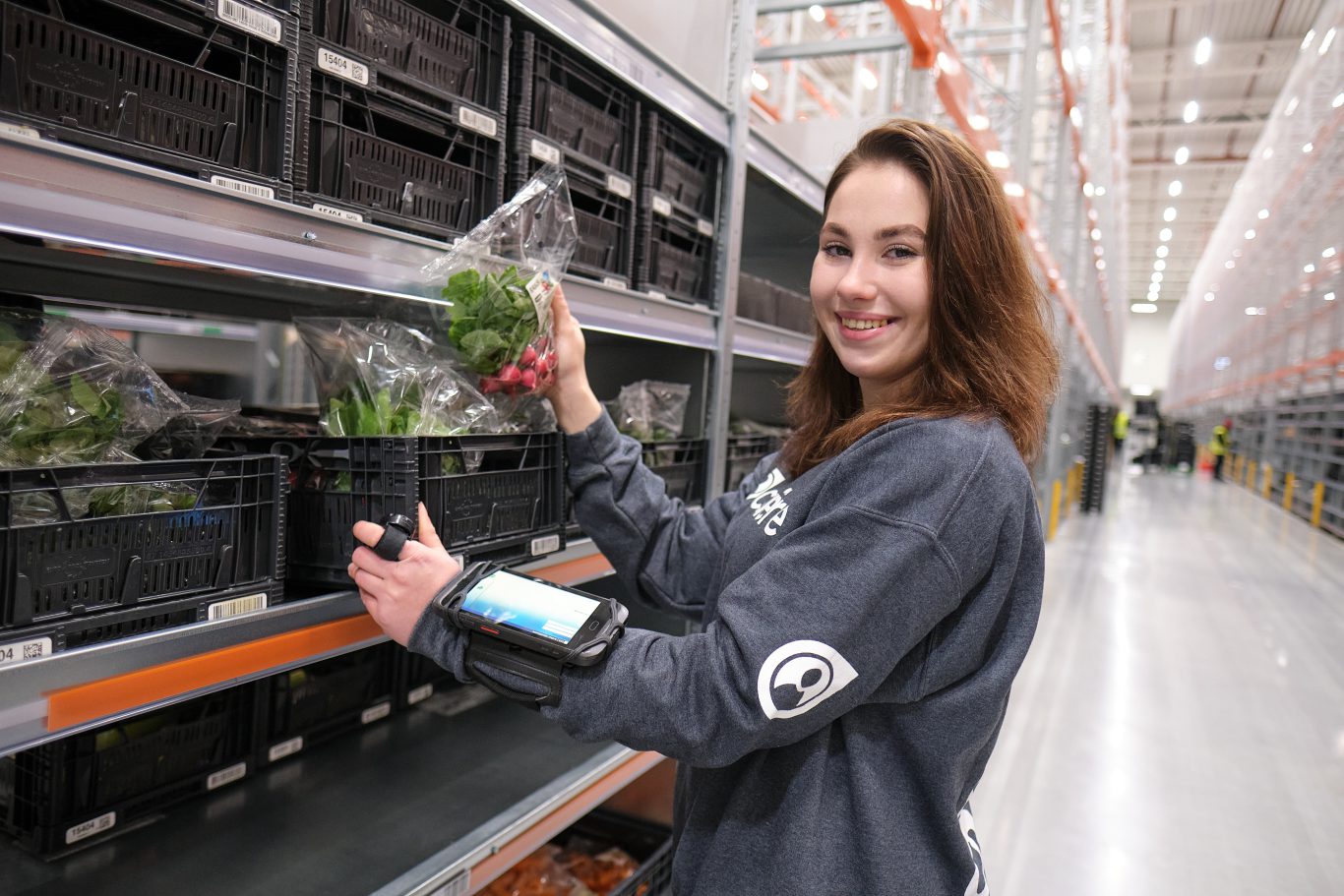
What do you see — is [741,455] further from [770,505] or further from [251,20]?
[251,20]

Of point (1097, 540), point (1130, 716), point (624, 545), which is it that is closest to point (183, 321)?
point (624, 545)

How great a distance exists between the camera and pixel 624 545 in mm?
1493

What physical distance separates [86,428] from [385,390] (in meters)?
0.36

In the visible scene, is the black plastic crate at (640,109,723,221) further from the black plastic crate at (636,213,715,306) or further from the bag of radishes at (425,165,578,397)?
the bag of radishes at (425,165,578,397)

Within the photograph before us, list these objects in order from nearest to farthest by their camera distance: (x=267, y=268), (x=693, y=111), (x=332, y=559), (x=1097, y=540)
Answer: (x=267, y=268), (x=332, y=559), (x=693, y=111), (x=1097, y=540)

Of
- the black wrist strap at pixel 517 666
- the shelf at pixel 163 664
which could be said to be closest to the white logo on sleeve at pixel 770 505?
the black wrist strap at pixel 517 666

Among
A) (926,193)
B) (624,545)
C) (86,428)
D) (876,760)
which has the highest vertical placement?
(926,193)

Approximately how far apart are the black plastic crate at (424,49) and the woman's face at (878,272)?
594 millimetres

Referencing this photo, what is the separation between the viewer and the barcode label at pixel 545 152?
1.49 metres

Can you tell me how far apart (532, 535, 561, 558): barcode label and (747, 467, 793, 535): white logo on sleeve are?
34 centimetres

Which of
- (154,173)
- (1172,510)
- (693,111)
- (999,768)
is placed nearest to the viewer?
(154,173)

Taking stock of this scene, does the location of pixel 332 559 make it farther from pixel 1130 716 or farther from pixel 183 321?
pixel 1130 716

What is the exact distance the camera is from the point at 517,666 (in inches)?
38.8

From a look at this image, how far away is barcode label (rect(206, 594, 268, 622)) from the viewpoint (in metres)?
0.95
